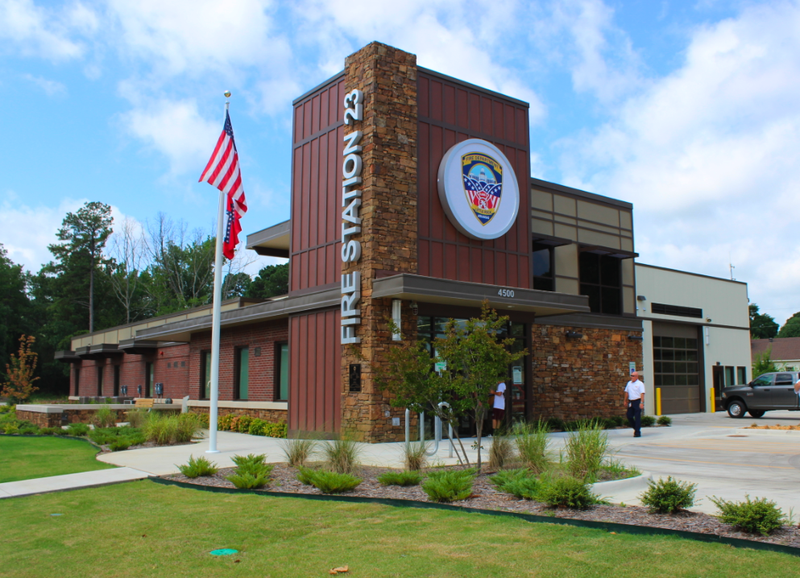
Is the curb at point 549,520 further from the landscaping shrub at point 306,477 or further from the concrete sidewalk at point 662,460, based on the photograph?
the concrete sidewalk at point 662,460

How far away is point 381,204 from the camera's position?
55.4ft

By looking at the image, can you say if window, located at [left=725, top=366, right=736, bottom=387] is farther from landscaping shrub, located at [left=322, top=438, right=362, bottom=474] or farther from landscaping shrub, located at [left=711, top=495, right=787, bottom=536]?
landscaping shrub, located at [left=711, top=495, right=787, bottom=536]

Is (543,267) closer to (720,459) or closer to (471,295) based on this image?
(471,295)

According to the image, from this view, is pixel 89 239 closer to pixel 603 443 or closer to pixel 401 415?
pixel 401 415

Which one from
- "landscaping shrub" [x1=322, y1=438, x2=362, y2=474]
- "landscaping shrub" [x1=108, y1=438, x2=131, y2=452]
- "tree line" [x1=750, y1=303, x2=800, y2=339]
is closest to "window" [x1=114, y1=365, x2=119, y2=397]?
"landscaping shrub" [x1=108, y1=438, x2=131, y2=452]

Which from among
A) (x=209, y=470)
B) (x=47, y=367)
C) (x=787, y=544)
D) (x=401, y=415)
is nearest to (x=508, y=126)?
(x=401, y=415)

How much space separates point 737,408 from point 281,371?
17.7 metres

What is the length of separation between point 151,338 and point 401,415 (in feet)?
53.5

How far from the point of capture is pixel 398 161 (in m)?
17.3

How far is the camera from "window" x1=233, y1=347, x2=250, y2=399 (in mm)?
23328

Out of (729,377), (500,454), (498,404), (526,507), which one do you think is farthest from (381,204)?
(729,377)

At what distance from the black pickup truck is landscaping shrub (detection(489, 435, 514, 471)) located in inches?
711

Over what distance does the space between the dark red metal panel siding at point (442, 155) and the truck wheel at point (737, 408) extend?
12.1 m

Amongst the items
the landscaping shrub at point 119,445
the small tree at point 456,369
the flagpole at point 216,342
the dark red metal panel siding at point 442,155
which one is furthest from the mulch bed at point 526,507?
the dark red metal panel siding at point 442,155
